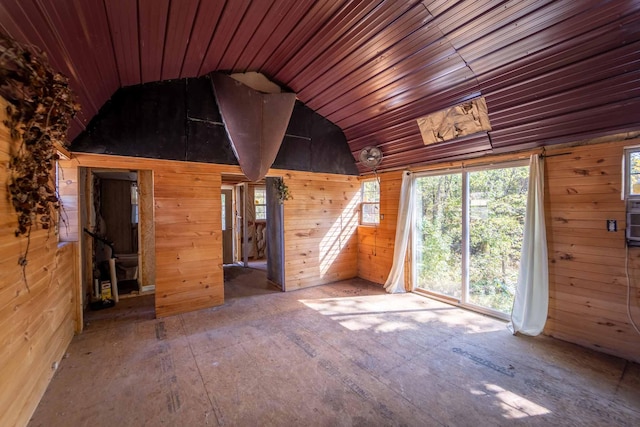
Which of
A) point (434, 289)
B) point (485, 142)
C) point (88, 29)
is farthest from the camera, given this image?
point (434, 289)

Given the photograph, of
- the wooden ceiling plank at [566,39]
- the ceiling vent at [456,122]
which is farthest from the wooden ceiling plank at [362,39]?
the ceiling vent at [456,122]

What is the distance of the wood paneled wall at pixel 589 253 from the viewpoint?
2654mm

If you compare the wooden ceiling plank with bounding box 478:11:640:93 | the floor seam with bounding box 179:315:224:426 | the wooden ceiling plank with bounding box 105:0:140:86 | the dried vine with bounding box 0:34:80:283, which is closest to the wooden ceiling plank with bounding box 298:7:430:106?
the wooden ceiling plank with bounding box 478:11:640:93

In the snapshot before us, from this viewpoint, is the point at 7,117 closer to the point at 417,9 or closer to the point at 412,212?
the point at 417,9

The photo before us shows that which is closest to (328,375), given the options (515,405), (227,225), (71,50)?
(515,405)

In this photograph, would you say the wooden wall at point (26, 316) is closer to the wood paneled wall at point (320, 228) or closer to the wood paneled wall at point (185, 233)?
the wood paneled wall at point (185, 233)

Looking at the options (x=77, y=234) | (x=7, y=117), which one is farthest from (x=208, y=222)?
(x=7, y=117)

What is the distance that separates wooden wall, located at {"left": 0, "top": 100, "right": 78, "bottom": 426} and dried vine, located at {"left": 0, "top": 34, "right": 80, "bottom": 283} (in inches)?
2.8

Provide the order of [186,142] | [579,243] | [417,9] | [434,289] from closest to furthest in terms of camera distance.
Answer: [417,9]
[579,243]
[186,142]
[434,289]

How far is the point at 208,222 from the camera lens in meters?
3.93

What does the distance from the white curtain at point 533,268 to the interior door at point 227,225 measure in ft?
19.9

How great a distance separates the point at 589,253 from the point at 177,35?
484cm

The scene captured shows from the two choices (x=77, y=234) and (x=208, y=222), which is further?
(x=208, y=222)

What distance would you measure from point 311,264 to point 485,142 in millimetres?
3383
